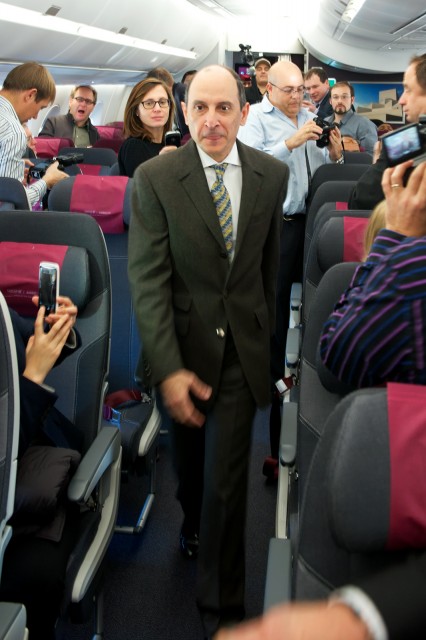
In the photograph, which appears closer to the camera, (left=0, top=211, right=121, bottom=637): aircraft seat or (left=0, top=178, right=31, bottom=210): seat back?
(left=0, top=211, right=121, bottom=637): aircraft seat

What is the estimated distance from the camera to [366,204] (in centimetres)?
271

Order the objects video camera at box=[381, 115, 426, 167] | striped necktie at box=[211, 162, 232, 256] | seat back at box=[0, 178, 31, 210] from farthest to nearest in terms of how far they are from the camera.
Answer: seat back at box=[0, 178, 31, 210]
striped necktie at box=[211, 162, 232, 256]
video camera at box=[381, 115, 426, 167]

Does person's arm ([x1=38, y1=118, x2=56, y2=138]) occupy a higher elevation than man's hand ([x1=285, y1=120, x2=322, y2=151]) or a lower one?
higher

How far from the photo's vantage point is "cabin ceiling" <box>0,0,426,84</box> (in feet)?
24.9

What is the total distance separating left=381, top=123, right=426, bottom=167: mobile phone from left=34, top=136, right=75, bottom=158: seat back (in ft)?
20.2

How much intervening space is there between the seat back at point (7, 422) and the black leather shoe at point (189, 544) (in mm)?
1162

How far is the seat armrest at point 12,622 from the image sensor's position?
135 centimetres

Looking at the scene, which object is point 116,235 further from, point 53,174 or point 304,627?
point 304,627

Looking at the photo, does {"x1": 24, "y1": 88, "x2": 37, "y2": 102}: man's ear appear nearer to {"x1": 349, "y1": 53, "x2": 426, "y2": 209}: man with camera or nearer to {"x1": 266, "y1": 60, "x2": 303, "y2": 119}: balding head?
{"x1": 266, "y1": 60, "x2": 303, "y2": 119}: balding head

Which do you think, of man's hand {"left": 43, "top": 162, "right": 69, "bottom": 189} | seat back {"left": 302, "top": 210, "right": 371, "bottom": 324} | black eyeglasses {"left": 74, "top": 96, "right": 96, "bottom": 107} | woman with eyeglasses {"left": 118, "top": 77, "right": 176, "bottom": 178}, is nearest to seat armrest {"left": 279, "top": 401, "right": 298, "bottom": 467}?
seat back {"left": 302, "top": 210, "right": 371, "bottom": 324}

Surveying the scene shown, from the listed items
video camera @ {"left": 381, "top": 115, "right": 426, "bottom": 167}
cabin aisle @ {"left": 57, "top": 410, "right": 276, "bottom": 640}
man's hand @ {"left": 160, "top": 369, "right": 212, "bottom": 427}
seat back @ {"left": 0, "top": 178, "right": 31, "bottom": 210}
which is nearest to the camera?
video camera @ {"left": 381, "top": 115, "right": 426, "bottom": 167}

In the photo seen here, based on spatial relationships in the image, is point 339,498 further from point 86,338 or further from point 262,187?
point 86,338

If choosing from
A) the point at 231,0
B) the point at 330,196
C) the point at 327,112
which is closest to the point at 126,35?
the point at 231,0

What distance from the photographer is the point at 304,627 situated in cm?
75
